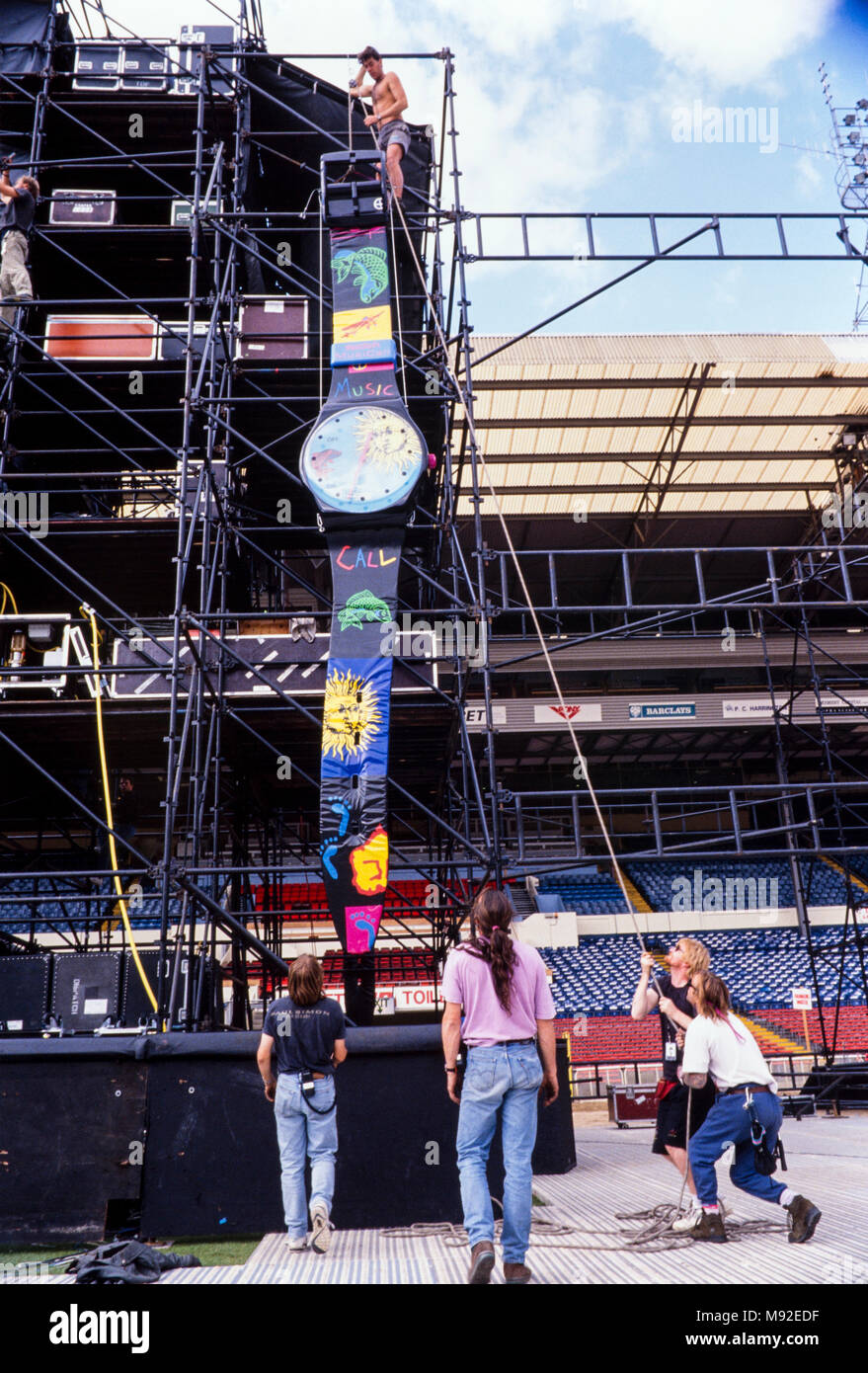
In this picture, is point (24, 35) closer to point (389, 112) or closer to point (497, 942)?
point (389, 112)

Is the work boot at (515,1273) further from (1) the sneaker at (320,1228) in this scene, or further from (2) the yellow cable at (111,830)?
→ (2) the yellow cable at (111,830)

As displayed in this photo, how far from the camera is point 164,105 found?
13734 millimetres

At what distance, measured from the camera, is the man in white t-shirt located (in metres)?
4.96

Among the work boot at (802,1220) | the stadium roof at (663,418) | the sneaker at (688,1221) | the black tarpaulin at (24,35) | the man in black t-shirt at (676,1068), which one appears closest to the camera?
the work boot at (802,1220)

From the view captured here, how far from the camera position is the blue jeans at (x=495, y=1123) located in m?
4.08

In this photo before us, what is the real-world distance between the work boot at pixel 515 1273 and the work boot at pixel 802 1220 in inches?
62.2

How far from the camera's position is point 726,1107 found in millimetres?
5039

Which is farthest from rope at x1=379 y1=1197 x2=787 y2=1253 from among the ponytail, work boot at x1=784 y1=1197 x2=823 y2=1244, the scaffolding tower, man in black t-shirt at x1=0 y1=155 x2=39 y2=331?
man in black t-shirt at x1=0 y1=155 x2=39 y2=331

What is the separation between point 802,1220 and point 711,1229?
0.48 m

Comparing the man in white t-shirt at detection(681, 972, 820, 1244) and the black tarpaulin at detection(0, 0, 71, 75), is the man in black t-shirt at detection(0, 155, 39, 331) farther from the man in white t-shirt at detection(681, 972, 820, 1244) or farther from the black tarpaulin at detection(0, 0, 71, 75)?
the man in white t-shirt at detection(681, 972, 820, 1244)

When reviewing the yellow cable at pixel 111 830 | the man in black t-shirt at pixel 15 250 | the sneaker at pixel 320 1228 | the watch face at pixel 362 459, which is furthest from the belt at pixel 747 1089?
the man in black t-shirt at pixel 15 250

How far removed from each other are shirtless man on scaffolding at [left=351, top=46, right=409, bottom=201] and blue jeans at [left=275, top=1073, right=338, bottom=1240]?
9.38 metres

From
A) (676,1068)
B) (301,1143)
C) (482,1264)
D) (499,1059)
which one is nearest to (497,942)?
(499,1059)
